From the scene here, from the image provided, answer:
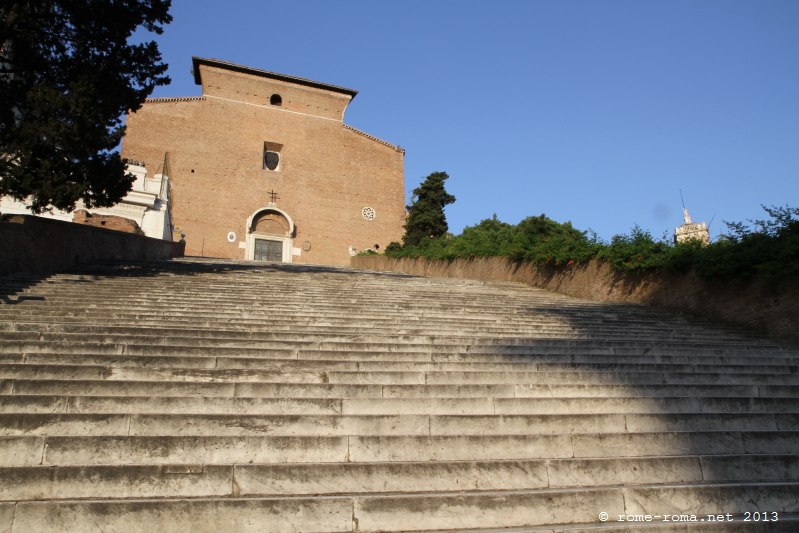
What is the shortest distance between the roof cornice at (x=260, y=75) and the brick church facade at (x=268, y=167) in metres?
0.05

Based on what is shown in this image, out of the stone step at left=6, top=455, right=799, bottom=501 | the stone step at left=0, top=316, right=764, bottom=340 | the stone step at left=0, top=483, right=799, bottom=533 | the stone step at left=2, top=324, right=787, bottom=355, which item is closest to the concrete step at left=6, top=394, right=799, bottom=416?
the stone step at left=6, top=455, right=799, bottom=501

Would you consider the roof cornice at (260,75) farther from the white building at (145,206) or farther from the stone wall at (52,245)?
the stone wall at (52,245)

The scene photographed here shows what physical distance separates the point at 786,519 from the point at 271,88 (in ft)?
94.8

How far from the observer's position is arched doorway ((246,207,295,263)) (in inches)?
1006

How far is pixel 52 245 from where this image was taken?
343 inches

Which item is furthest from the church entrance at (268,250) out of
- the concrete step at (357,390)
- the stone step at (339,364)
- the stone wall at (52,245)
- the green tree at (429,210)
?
the concrete step at (357,390)

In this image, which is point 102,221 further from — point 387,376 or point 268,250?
point 387,376

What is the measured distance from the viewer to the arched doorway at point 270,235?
25547mm

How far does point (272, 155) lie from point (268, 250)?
5590mm

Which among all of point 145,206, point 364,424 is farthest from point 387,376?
point 145,206

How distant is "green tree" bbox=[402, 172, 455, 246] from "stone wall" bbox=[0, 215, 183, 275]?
15521 mm

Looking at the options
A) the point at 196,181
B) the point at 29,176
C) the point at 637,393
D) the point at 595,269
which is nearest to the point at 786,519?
the point at 637,393

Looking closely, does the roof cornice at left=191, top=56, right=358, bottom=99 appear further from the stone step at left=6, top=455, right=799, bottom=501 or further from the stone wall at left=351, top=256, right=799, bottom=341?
the stone step at left=6, top=455, right=799, bottom=501

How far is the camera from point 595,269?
35.8 ft
